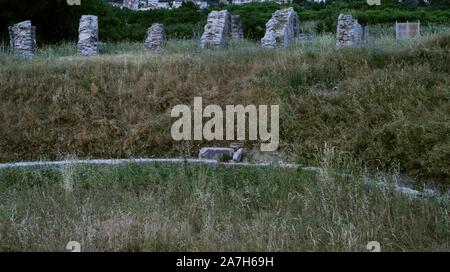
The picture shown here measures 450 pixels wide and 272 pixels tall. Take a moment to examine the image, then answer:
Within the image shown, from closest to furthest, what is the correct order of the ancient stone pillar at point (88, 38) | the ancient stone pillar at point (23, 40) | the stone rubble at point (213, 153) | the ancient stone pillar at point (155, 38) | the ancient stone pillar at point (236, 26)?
the stone rubble at point (213, 153) < the ancient stone pillar at point (23, 40) < the ancient stone pillar at point (88, 38) < the ancient stone pillar at point (155, 38) < the ancient stone pillar at point (236, 26)

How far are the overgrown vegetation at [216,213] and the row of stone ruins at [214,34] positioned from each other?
27.3 feet

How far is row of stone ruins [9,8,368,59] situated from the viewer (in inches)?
575

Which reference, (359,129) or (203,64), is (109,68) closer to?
(203,64)

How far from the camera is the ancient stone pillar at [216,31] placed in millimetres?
15039

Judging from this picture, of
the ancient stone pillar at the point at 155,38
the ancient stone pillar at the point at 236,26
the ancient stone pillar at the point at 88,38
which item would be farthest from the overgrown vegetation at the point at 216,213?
the ancient stone pillar at the point at 236,26

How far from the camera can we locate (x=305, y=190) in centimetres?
613

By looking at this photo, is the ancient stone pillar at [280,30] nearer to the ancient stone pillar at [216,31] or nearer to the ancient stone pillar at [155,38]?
the ancient stone pillar at [216,31]

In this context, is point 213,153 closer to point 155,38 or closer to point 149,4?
point 155,38

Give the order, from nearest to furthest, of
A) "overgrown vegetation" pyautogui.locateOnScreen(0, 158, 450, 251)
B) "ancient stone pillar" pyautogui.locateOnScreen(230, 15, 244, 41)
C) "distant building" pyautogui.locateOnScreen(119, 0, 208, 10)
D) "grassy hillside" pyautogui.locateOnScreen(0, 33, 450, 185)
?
"overgrown vegetation" pyautogui.locateOnScreen(0, 158, 450, 251) < "grassy hillside" pyautogui.locateOnScreen(0, 33, 450, 185) < "ancient stone pillar" pyautogui.locateOnScreen(230, 15, 244, 41) < "distant building" pyautogui.locateOnScreen(119, 0, 208, 10)

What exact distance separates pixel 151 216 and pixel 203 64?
696 cm

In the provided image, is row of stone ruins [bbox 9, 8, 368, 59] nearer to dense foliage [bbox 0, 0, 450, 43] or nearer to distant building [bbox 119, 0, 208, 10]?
dense foliage [bbox 0, 0, 450, 43]

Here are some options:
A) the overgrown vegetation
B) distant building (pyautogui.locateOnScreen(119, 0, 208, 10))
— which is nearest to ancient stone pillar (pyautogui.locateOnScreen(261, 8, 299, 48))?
the overgrown vegetation
